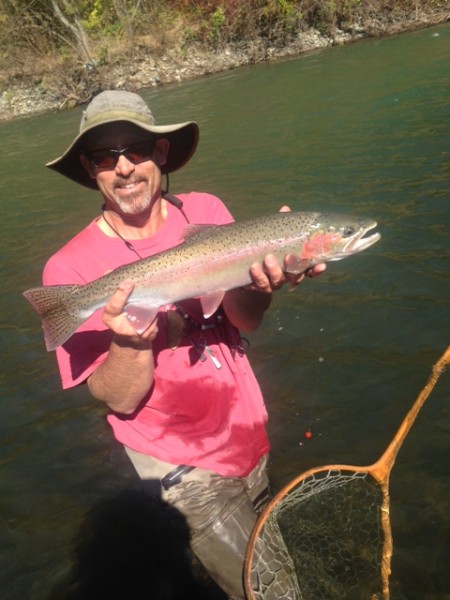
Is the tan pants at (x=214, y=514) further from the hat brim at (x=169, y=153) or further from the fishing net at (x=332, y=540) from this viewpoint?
the hat brim at (x=169, y=153)

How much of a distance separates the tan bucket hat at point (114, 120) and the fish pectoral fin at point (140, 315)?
99cm

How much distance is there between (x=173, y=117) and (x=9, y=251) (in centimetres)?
1074

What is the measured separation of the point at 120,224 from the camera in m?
3.03

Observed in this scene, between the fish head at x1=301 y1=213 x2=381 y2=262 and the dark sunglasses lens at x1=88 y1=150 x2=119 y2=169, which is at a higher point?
the dark sunglasses lens at x1=88 y1=150 x2=119 y2=169

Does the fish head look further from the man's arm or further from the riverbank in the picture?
the riverbank

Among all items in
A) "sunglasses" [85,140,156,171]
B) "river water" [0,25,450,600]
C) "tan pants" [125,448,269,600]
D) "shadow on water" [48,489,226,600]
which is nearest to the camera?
"tan pants" [125,448,269,600]

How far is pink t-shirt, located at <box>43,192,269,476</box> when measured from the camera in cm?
295

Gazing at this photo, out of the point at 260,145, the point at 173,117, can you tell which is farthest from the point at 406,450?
the point at 173,117

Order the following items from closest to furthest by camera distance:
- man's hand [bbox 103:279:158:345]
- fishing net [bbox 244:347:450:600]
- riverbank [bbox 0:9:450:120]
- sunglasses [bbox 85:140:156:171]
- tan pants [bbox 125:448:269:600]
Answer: man's hand [bbox 103:279:158:345] → fishing net [bbox 244:347:450:600] → tan pants [bbox 125:448:269:600] → sunglasses [bbox 85:140:156:171] → riverbank [bbox 0:9:450:120]

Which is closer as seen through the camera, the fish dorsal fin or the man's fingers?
the man's fingers

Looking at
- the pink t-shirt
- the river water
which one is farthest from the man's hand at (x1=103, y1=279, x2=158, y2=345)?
the river water

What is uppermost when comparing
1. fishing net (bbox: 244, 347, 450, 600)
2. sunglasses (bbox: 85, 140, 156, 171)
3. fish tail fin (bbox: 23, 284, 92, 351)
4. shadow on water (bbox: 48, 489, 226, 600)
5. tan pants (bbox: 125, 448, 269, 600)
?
sunglasses (bbox: 85, 140, 156, 171)

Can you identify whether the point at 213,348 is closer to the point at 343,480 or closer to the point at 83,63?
the point at 343,480

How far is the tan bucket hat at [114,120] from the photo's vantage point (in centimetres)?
292
